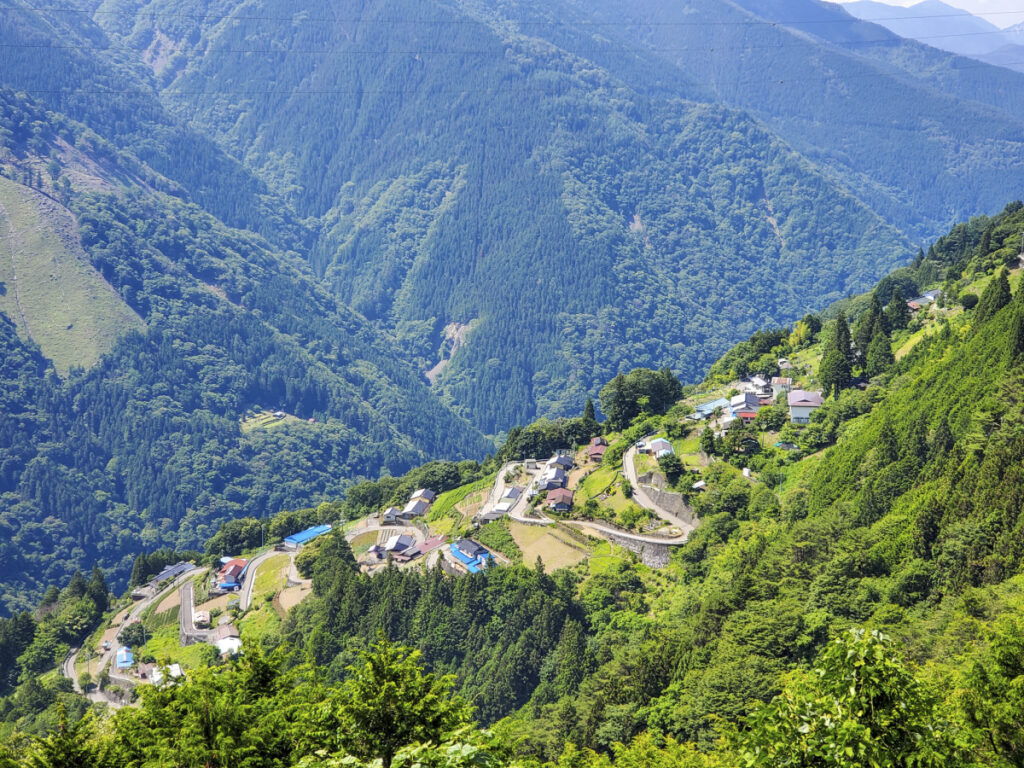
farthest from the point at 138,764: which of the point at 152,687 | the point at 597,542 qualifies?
the point at 597,542

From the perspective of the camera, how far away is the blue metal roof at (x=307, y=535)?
9500 centimetres

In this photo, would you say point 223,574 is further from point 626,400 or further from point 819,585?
point 819,585

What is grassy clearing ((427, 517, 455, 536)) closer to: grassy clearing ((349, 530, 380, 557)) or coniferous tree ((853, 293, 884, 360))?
grassy clearing ((349, 530, 380, 557))

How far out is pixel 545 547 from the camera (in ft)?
232

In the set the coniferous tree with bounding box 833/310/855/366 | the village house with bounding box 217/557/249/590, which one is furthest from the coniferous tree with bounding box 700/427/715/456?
the village house with bounding box 217/557/249/590

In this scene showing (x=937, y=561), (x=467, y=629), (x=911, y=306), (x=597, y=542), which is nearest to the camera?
(x=937, y=561)

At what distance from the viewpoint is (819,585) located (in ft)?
136

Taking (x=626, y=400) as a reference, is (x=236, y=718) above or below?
above

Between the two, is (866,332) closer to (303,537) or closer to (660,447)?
(660,447)

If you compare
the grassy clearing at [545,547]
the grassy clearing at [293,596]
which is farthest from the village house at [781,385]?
the grassy clearing at [293,596]

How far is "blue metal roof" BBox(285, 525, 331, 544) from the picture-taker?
95000 mm

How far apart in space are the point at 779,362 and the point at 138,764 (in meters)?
77.5

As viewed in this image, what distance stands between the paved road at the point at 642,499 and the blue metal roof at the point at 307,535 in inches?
1330

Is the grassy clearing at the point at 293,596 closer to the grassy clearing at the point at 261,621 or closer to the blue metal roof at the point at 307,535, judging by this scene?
the grassy clearing at the point at 261,621
